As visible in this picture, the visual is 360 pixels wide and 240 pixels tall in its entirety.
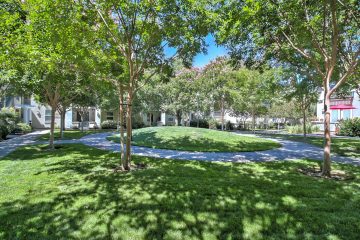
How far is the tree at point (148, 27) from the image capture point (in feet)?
21.0

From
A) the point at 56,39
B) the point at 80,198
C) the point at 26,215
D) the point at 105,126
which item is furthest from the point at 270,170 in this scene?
the point at 105,126

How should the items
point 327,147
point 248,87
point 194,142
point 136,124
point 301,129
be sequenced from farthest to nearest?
point 136,124 < point 301,129 < point 248,87 < point 194,142 < point 327,147

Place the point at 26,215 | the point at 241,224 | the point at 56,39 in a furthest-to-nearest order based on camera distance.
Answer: the point at 56,39
the point at 26,215
the point at 241,224

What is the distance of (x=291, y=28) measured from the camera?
7457 millimetres

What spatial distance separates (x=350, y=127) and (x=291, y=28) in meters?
19.6

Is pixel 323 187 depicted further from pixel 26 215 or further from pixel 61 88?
pixel 61 88

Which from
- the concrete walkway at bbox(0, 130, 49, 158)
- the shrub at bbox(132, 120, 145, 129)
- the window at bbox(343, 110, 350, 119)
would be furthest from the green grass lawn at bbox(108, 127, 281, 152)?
the window at bbox(343, 110, 350, 119)

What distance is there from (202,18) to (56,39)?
13.1 ft

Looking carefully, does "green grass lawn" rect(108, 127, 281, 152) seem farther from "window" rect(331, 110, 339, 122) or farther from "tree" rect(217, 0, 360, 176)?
"window" rect(331, 110, 339, 122)

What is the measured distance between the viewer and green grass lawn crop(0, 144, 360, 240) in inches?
137

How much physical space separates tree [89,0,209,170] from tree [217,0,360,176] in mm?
812

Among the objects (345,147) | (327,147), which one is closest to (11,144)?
(327,147)

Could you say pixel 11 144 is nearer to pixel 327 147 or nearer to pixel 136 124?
pixel 327 147

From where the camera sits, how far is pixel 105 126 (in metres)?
31.0
